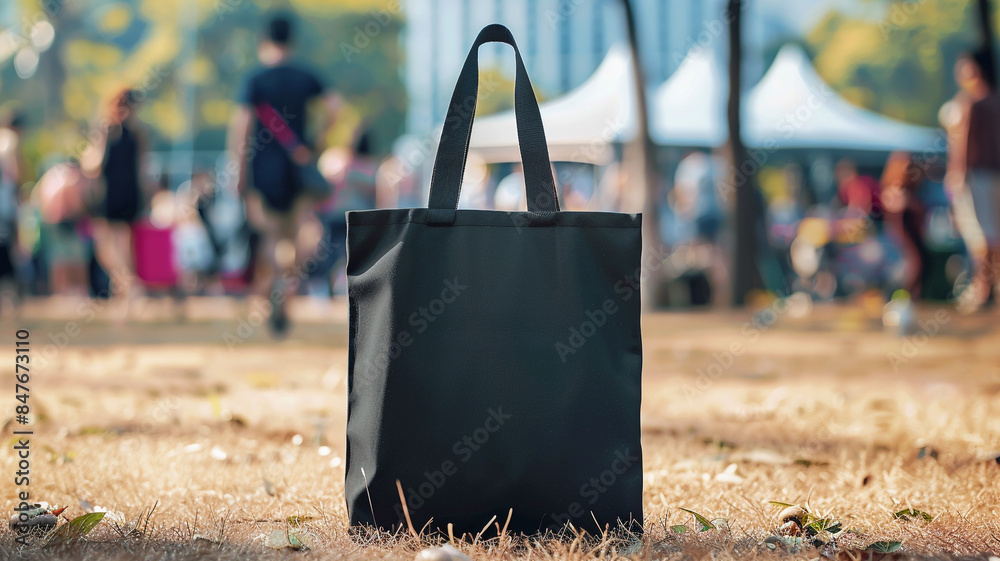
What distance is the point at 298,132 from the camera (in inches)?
246

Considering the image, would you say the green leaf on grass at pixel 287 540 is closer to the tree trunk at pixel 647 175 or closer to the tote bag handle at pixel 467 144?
the tote bag handle at pixel 467 144

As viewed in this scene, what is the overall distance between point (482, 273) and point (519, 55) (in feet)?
1.49

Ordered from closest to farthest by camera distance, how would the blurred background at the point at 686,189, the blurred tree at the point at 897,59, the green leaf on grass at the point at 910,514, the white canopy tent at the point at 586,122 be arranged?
1. the green leaf on grass at the point at 910,514
2. the blurred background at the point at 686,189
3. the white canopy tent at the point at 586,122
4. the blurred tree at the point at 897,59

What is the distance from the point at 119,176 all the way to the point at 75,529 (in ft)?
19.3

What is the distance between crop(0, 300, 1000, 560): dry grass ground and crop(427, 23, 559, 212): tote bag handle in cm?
66

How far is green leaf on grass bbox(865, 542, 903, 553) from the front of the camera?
67.8 inches

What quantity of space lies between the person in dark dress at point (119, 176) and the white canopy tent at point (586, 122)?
4397 mm

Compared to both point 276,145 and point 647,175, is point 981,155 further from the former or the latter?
point 276,145

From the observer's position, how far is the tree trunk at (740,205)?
32.6ft

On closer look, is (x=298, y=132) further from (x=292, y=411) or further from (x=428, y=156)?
(x=428, y=156)

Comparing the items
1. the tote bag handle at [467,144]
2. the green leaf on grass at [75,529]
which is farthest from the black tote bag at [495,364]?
the green leaf on grass at [75,529]

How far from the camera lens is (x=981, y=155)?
7.08 m

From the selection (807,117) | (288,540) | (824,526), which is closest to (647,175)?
(807,117)

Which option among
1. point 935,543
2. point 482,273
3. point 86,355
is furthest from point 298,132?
point 935,543
